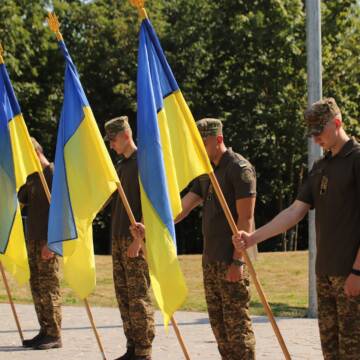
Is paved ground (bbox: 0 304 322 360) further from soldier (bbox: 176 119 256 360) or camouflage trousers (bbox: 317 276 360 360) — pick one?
camouflage trousers (bbox: 317 276 360 360)

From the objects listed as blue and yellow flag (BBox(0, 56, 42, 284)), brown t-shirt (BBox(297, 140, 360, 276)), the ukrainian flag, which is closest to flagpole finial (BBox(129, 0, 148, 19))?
the ukrainian flag

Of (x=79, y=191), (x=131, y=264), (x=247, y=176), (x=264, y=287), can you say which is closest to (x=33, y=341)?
(x=131, y=264)

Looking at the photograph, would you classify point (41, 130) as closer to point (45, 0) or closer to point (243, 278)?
point (45, 0)

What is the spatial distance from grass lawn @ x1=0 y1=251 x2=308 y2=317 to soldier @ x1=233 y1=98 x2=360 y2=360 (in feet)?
21.8

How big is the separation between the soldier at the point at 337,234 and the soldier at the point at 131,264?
9.13 feet

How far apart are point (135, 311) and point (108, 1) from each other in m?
28.7

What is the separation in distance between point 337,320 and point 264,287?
33.9ft

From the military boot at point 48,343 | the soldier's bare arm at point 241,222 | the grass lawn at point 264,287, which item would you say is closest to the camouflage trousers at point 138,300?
the military boot at point 48,343

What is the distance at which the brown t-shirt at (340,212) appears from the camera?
18.7 ft

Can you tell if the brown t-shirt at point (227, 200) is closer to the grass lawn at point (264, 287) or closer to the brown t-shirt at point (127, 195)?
the brown t-shirt at point (127, 195)

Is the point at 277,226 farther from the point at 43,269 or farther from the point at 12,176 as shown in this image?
the point at 43,269

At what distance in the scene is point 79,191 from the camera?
7.63 metres

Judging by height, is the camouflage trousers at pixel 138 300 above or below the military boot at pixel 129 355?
above

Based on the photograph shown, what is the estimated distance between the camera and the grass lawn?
1355cm
